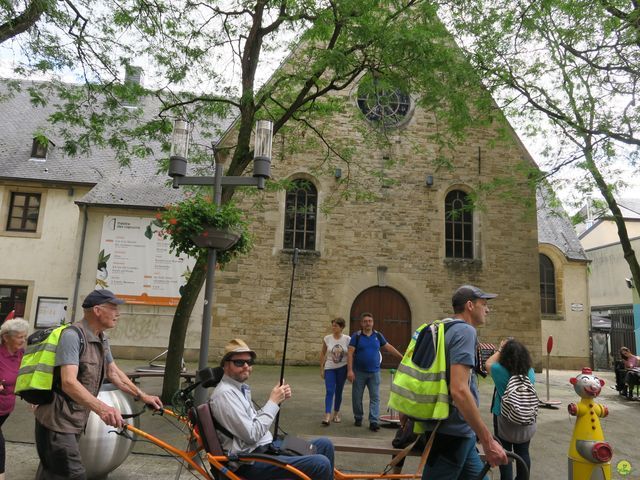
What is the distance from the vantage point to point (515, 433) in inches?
168

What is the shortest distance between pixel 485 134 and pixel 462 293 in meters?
14.0

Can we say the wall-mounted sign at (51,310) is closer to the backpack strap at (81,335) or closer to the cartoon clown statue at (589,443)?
the backpack strap at (81,335)

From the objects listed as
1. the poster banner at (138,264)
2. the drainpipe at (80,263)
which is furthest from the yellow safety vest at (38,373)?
the drainpipe at (80,263)

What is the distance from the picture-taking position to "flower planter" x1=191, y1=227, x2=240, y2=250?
18.0ft

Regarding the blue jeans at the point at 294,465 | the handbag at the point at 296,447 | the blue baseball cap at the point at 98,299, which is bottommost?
the blue jeans at the point at 294,465

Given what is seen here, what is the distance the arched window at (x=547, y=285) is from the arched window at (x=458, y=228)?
7153 millimetres

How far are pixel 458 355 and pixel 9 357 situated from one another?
3.90 meters

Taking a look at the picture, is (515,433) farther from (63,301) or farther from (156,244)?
(63,301)

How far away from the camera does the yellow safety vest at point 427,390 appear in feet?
9.27

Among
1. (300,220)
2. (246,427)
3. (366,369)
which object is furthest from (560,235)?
(246,427)

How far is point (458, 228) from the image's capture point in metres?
15.7

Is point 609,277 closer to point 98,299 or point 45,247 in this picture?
point 45,247

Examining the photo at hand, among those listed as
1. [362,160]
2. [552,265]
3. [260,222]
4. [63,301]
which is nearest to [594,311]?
[552,265]

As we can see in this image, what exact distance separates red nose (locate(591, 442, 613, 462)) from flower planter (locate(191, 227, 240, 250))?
4.18 meters
